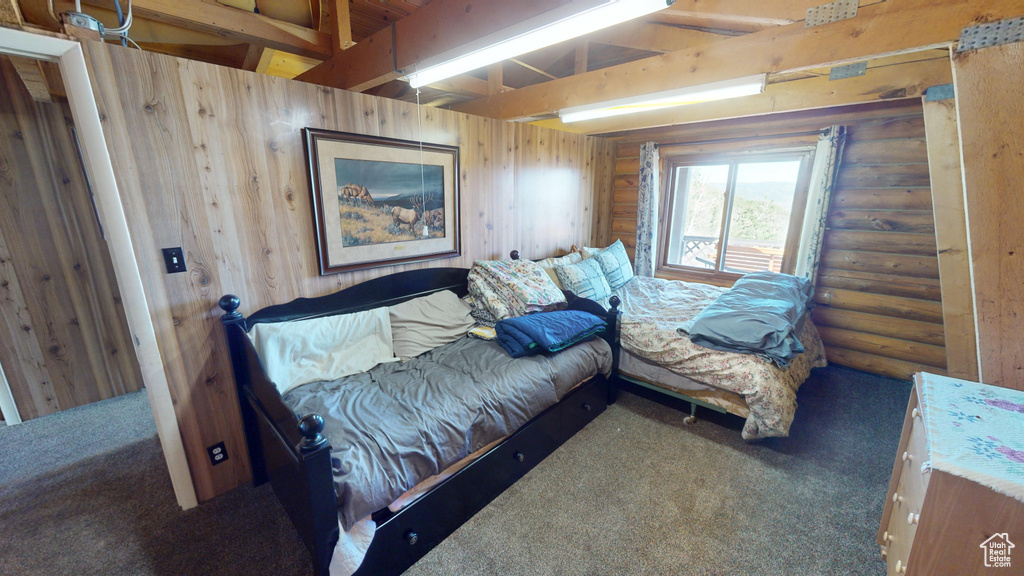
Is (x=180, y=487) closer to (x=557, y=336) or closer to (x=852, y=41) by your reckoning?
(x=557, y=336)

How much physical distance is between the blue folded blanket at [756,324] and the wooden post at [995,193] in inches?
35.3

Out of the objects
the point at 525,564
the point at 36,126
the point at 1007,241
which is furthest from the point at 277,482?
the point at 1007,241

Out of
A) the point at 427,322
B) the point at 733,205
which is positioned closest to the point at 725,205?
the point at 733,205

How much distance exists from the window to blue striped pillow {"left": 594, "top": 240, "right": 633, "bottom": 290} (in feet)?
2.72

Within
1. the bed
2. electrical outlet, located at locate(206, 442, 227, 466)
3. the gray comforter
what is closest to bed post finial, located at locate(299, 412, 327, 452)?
the gray comforter

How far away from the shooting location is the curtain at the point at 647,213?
4.14 meters

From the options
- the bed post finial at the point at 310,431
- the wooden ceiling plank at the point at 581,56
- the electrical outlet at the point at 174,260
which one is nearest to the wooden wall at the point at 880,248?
the wooden ceiling plank at the point at 581,56

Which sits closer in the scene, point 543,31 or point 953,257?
point 543,31

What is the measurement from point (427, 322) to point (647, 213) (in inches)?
119

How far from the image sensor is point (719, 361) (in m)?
2.33

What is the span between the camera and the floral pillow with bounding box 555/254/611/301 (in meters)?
3.18

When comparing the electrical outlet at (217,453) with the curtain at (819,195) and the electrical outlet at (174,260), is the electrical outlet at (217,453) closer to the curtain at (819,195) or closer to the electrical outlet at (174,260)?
the electrical outlet at (174,260)

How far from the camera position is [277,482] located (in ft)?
5.60

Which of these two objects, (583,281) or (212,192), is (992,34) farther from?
(212,192)
